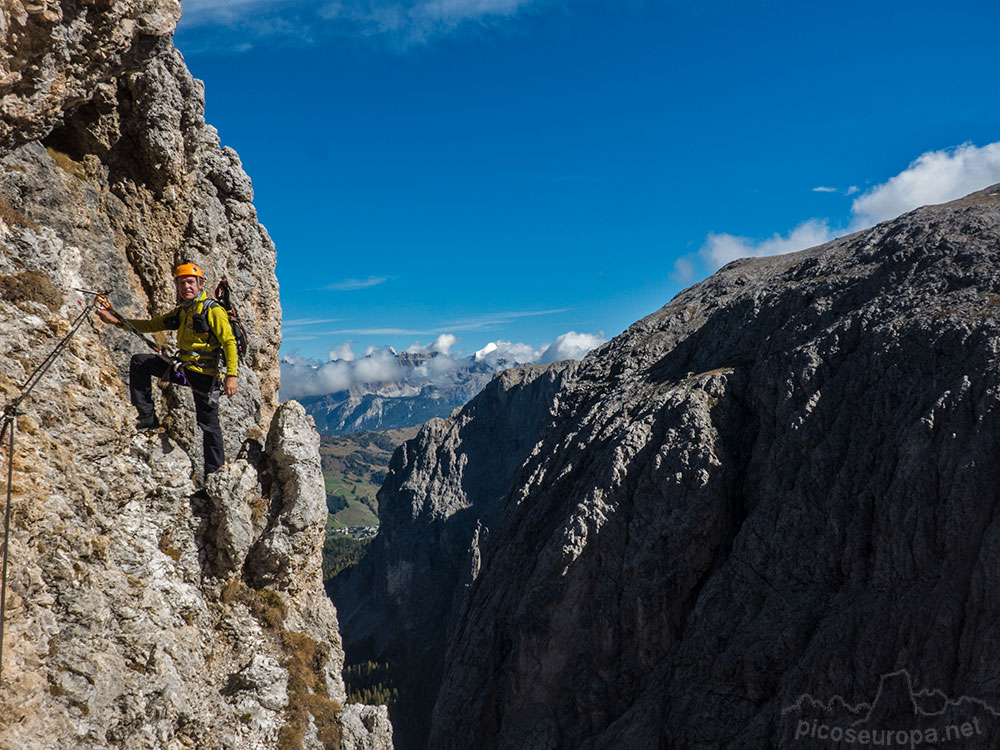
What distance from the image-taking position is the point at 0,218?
11102 millimetres

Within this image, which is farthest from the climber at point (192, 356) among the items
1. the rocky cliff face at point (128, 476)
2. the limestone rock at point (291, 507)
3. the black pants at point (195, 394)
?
the limestone rock at point (291, 507)

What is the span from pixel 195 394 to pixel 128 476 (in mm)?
2368

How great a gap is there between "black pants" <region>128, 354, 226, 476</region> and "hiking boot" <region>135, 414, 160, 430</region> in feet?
0.27

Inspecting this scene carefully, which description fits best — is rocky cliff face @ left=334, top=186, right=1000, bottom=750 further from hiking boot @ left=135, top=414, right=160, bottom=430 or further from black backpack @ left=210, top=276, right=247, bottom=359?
hiking boot @ left=135, top=414, right=160, bottom=430

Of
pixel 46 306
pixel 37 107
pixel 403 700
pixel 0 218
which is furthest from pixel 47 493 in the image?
pixel 403 700

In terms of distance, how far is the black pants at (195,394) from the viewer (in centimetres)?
1256

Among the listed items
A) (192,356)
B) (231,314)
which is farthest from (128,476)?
(231,314)

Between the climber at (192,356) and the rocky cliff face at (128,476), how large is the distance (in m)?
0.34

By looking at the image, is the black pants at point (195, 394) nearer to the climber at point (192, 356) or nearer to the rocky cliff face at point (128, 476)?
the climber at point (192, 356)

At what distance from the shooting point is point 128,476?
12070mm

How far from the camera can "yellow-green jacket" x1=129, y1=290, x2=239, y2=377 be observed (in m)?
13.2

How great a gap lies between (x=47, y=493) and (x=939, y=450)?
34265 millimetres

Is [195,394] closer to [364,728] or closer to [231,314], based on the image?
[231,314]

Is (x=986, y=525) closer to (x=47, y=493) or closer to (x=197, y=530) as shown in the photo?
(x=197, y=530)
